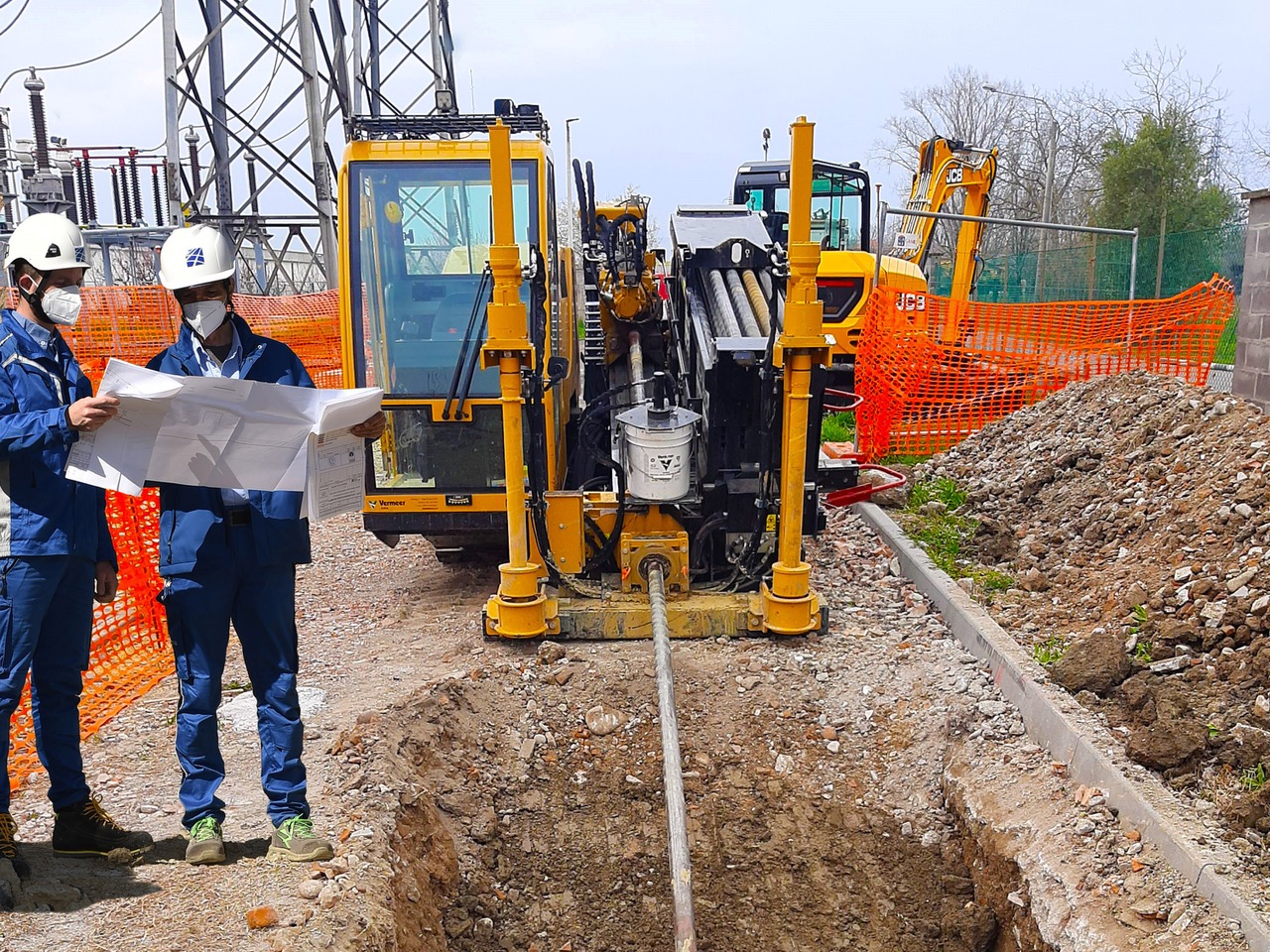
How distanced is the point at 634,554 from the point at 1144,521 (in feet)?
9.56

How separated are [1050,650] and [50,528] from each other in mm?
4239

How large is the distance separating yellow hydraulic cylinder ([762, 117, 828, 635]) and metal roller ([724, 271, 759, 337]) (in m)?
0.46

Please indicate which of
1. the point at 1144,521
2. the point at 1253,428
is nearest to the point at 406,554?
the point at 1144,521

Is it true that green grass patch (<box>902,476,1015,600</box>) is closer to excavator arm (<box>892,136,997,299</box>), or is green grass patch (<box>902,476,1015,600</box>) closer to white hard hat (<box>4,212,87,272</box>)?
white hard hat (<box>4,212,87,272</box>)

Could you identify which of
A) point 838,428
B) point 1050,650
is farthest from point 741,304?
point 838,428

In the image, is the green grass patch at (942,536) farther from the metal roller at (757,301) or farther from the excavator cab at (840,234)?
the excavator cab at (840,234)

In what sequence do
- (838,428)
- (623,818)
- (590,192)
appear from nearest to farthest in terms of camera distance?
(623,818) < (590,192) < (838,428)

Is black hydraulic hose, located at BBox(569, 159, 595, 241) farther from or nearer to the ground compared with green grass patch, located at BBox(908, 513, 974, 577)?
farther from the ground

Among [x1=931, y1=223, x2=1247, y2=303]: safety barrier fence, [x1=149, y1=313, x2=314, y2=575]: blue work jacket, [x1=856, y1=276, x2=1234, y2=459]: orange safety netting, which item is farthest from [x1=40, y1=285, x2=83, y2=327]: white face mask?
[x1=931, y1=223, x2=1247, y2=303]: safety barrier fence

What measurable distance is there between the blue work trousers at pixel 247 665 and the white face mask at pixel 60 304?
882 mm

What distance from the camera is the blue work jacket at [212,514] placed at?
10.9ft

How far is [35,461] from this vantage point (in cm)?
325

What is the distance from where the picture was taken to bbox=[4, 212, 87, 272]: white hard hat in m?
3.31

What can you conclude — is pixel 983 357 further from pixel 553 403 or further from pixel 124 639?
pixel 124 639
